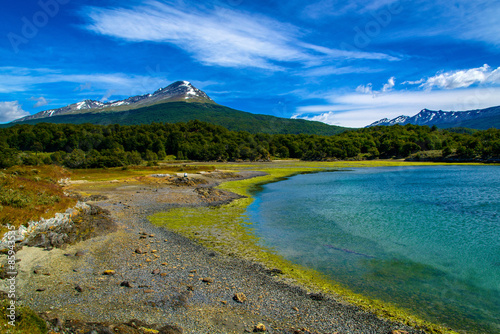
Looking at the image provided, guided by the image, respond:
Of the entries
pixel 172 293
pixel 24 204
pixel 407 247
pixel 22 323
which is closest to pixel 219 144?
pixel 24 204

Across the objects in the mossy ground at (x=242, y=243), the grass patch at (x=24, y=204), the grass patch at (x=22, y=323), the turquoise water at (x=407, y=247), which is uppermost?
the grass patch at (x=24, y=204)

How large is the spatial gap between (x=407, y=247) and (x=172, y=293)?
47.3 ft

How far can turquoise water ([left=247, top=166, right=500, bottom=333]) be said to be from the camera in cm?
1071

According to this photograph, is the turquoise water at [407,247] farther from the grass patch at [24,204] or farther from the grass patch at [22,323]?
the grass patch at [24,204]

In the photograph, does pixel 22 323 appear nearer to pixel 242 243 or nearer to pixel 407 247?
pixel 242 243

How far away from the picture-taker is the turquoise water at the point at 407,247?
10.7 metres

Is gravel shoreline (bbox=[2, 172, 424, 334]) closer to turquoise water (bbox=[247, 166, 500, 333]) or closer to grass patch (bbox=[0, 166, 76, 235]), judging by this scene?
grass patch (bbox=[0, 166, 76, 235])

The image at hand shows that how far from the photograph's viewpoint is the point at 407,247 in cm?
1683

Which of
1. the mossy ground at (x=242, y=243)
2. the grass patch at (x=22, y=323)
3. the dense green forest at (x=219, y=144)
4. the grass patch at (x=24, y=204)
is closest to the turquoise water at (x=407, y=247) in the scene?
the mossy ground at (x=242, y=243)

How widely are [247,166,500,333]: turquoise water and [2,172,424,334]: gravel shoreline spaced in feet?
8.29

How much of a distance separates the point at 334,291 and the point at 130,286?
838 centimetres

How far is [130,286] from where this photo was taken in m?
10.8

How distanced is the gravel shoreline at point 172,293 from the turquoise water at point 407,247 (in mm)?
2527

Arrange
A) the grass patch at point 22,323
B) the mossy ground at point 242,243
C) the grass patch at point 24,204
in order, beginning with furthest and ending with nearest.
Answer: the grass patch at point 24,204 → the mossy ground at point 242,243 → the grass patch at point 22,323
